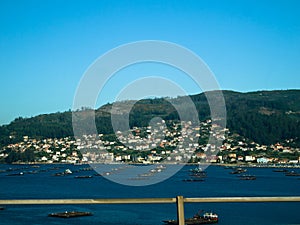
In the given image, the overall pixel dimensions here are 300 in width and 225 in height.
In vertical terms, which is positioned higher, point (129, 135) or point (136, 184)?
point (129, 135)

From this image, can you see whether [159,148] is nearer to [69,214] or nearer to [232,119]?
[232,119]

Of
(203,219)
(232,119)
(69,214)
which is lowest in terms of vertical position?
(203,219)

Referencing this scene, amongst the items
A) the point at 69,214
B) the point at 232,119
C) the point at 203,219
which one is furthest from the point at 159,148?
the point at 203,219

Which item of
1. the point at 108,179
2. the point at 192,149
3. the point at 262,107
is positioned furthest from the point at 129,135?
the point at 262,107

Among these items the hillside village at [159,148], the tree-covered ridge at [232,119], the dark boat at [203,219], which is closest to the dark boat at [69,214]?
the dark boat at [203,219]

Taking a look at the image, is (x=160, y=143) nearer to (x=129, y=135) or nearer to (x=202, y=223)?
(x=129, y=135)

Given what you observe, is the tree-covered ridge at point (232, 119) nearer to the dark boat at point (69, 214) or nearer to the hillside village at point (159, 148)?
the hillside village at point (159, 148)
